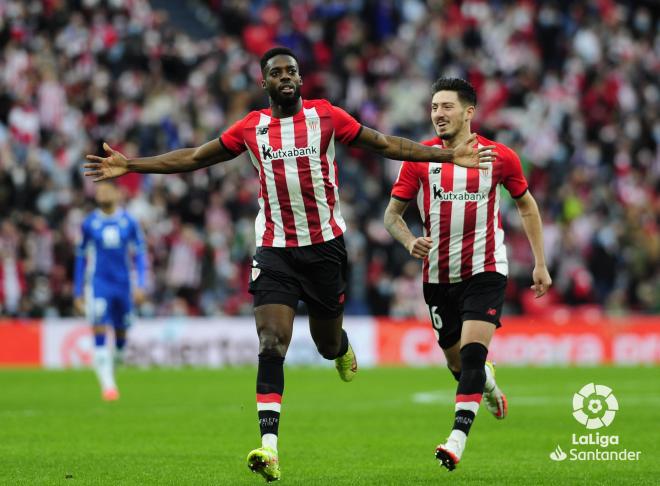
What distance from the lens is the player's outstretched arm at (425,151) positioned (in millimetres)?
8211

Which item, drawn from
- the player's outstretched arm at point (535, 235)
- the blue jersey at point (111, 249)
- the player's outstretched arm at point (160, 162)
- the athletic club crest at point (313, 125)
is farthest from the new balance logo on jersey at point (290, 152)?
the blue jersey at point (111, 249)

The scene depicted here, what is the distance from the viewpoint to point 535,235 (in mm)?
9273

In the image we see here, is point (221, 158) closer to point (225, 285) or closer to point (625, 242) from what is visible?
point (225, 285)

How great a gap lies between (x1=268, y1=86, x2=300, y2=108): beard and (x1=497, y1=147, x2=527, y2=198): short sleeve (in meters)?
1.68

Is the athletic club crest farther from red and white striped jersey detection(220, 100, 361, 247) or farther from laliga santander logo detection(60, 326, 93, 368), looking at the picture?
laliga santander logo detection(60, 326, 93, 368)

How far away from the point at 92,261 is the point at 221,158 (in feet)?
26.8

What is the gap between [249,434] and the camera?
11367mm

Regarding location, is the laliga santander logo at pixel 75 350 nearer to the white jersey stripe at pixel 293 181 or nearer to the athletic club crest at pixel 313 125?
the white jersey stripe at pixel 293 181

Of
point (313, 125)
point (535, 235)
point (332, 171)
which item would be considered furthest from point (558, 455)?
point (313, 125)

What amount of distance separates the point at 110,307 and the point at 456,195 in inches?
321

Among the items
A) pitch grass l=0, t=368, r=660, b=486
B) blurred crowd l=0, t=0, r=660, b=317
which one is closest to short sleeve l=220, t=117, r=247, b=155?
pitch grass l=0, t=368, r=660, b=486

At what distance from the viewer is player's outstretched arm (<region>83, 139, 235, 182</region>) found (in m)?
8.34

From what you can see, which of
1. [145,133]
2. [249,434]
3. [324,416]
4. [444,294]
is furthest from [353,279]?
[444,294]

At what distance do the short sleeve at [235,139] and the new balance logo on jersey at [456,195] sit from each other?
1574 millimetres
